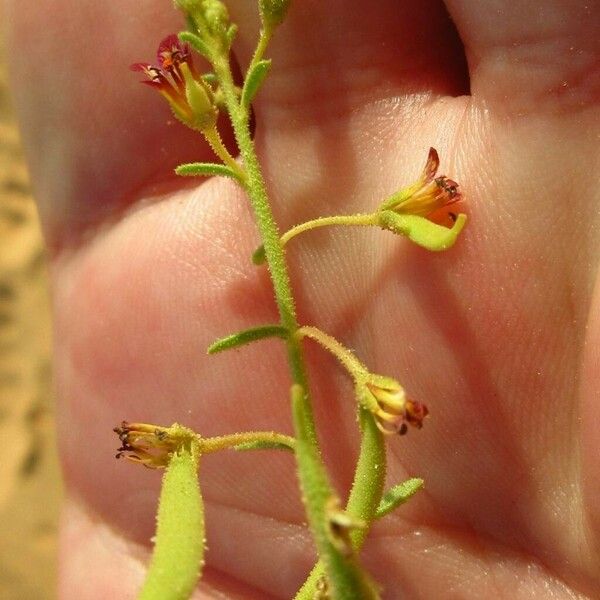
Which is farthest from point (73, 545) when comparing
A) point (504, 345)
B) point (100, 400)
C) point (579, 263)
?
point (579, 263)

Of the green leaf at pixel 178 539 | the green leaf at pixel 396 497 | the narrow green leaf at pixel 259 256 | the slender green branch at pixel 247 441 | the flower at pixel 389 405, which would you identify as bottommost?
the green leaf at pixel 396 497

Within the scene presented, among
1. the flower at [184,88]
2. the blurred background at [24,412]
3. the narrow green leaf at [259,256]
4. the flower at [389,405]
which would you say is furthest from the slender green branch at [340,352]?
the blurred background at [24,412]

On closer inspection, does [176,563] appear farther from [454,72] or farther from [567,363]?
[454,72]

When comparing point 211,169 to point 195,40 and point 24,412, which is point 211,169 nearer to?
→ point 195,40

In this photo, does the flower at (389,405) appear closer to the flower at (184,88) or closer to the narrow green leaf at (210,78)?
the flower at (184,88)

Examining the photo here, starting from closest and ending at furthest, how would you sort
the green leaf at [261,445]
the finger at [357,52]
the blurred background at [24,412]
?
the green leaf at [261,445], the finger at [357,52], the blurred background at [24,412]
